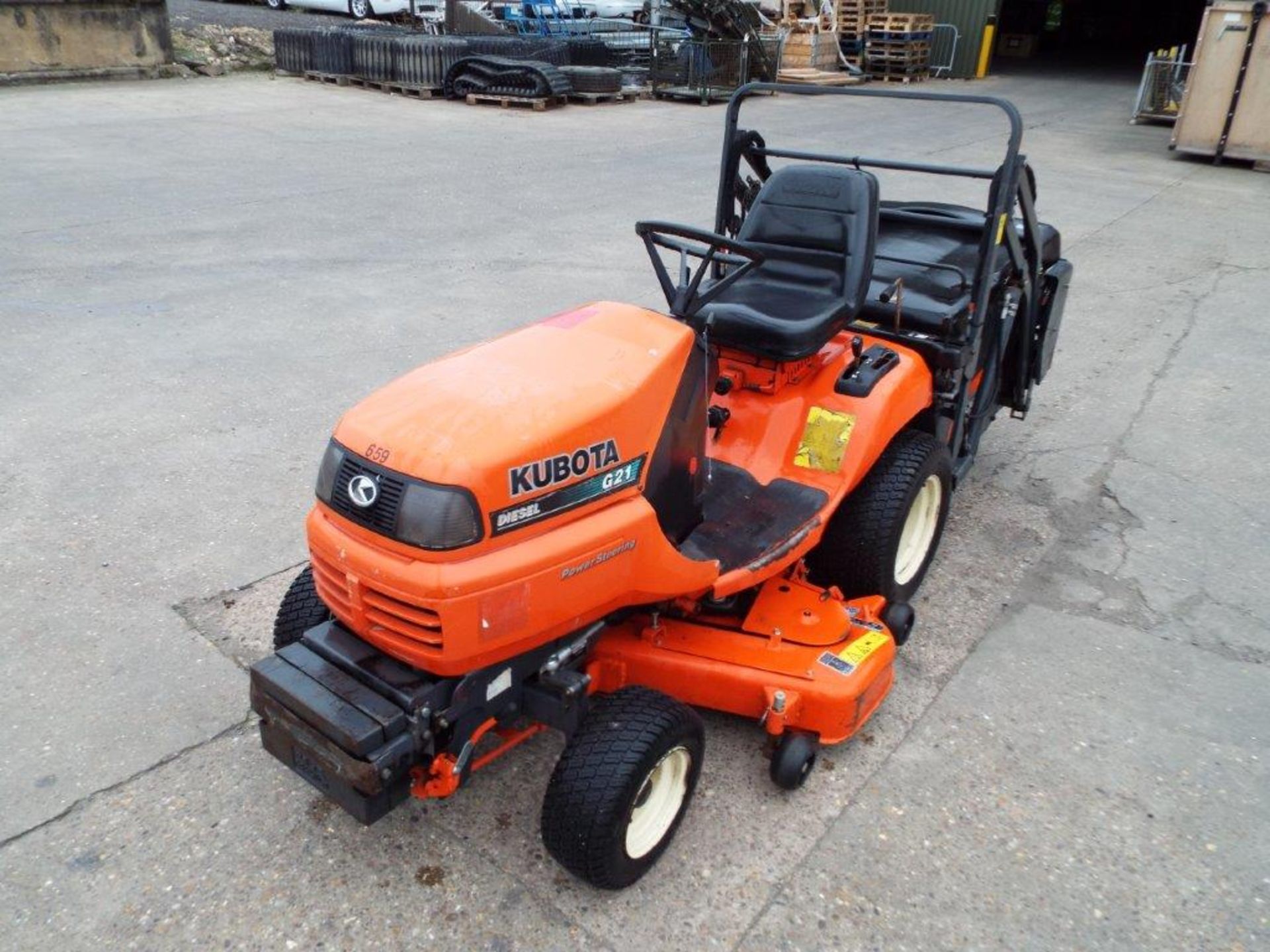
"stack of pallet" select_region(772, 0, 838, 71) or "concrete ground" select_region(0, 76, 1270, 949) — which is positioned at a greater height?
"stack of pallet" select_region(772, 0, 838, 71)

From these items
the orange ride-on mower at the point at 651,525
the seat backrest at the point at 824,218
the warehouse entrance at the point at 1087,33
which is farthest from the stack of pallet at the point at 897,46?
the seat backrest at the point at 824,218

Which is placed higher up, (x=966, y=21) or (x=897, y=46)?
(x=966, y=21)

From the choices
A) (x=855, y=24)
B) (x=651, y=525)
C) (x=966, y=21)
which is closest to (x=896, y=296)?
(x=651, y=525)

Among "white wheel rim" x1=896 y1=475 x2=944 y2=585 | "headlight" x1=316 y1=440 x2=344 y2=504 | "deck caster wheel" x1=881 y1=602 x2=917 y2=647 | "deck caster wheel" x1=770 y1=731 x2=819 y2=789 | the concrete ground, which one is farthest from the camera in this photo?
"white wheel rim" x1=896 y1=475 x2=944 y2=585

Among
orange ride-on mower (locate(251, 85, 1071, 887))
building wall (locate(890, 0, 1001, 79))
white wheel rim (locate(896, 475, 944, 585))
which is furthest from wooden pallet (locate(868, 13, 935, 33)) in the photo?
white wheel rim (locate(896, 475, 944, 585))

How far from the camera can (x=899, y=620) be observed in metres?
3.09

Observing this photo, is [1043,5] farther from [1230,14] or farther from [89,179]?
[89,179]

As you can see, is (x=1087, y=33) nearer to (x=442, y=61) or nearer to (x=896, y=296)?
(x=442, y=61)

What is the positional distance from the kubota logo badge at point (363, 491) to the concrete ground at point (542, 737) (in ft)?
3.12

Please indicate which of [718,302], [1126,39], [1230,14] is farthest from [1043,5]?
[718,302]

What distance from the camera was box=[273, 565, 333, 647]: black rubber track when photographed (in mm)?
2633

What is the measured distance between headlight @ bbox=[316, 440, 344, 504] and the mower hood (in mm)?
29

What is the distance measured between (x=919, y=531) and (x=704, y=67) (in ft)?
45.9

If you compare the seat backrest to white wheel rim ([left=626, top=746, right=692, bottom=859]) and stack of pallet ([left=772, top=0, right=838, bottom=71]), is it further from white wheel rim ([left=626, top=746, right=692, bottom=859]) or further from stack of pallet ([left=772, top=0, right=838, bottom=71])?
stack of pallet ([left=772, top=0, right=838, bottom=71])
